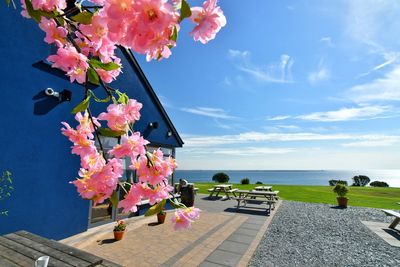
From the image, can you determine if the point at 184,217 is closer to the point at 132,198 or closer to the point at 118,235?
the point at 132,198

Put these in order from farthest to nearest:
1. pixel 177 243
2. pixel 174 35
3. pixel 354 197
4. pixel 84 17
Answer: pixel 354 197 → pixel 177 243 → pixel 84 17 → pixel 174 35

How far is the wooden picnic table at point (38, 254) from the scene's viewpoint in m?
3.12

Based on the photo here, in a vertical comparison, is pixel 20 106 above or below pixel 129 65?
below

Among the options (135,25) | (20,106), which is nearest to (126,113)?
(135,25)

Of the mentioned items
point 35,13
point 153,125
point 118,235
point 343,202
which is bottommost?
point 118,235

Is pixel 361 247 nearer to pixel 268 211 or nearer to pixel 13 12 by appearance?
pixel 268 211

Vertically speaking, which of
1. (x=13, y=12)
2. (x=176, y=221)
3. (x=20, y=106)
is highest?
(x=13, y=12)

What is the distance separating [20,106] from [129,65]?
486 centimetres

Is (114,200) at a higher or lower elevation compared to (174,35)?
lower

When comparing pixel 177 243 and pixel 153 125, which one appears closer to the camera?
pixel 177 243

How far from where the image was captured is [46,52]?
20.8ft

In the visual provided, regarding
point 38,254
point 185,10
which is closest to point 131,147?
point 185,10

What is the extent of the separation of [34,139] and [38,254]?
3.61 m

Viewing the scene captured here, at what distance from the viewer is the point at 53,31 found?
1298 mm
